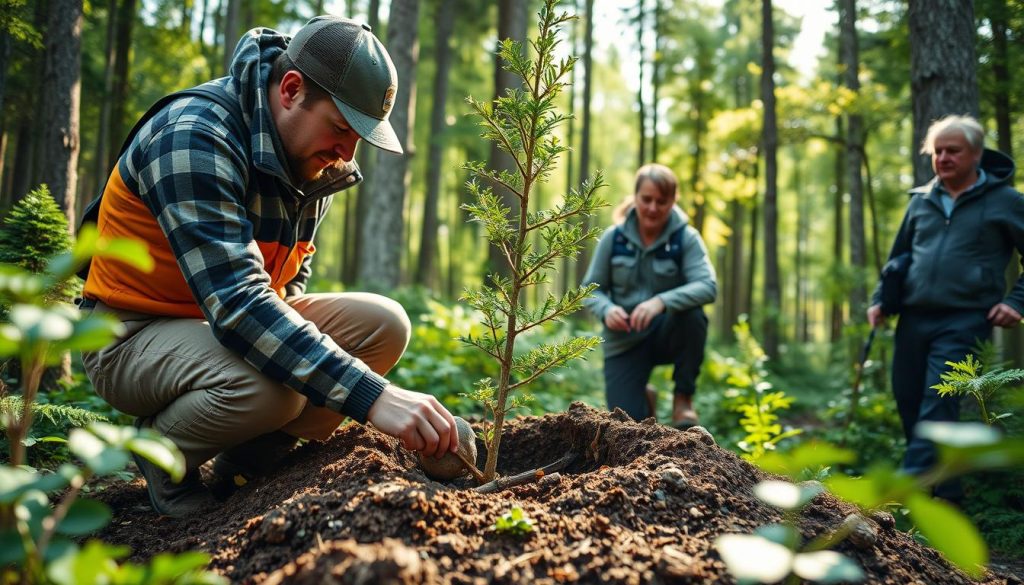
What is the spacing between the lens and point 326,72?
253 cm

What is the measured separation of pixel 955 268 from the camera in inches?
166

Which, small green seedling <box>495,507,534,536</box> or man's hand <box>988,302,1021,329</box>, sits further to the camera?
man's hand <box>988,302,1021,329</box>

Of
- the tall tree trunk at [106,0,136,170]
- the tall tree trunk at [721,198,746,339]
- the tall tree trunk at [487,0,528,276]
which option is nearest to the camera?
the tall tree trunk at [106,0,136,170]

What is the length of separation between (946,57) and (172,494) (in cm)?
630

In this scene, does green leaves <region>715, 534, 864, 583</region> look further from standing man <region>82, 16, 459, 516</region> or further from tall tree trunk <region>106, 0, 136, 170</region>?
tall tree trunk <region>106, 0, 136, 170</region>

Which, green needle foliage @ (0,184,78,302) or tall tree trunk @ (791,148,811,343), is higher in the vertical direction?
tall tree trunk @ (791,148,811,343)

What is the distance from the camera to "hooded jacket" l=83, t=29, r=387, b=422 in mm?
2271

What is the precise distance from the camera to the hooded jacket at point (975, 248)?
414 cm

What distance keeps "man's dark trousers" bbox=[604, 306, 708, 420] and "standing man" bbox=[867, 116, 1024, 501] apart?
1.36 m

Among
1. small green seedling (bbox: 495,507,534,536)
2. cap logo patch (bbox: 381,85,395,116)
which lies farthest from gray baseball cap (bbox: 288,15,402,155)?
small green seedling (bbox: 495,507,534,536)

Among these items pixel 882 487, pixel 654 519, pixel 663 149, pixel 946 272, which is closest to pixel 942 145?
pixel 946 272

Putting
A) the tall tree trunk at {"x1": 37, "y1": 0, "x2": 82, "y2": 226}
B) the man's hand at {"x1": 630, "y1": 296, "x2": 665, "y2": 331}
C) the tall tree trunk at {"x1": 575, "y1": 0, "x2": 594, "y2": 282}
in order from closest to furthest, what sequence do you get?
the tall tree trunk at {"x1": 37, "y1": 0, "x2": 82, "y2": 226}, the man's hand at {"x1": 630, "y1": 296, "x2": 665, "y2": 331}, the tall tree trunk at {"x1": 575, "y1": 0, "x2": 594, "y2": 282}

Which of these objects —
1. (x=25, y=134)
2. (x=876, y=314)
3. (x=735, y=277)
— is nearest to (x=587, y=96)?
(x=735, y=277)

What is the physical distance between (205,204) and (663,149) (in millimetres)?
16801
